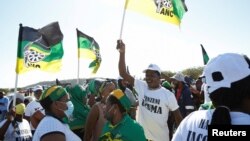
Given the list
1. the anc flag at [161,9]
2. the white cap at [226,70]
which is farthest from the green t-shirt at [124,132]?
the anc flag at [161,9]

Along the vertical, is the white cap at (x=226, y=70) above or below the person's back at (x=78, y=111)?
above

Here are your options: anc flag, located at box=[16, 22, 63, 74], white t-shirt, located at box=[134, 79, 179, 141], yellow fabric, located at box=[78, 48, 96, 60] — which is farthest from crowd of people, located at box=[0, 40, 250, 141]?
yellow fabric, located at box=[78, 48, 96, 60]

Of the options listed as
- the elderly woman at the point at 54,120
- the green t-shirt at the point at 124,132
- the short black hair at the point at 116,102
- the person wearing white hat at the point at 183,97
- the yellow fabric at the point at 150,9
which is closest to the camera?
the elderly woman at the point at 54,120

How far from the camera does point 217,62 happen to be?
6.56ft

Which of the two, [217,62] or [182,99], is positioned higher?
[217,62]

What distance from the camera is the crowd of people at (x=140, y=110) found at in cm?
194

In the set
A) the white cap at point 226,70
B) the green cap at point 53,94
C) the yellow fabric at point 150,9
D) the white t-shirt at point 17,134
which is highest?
the yellow fabric at point 150,9

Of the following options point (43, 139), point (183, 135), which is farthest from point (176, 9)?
point (183, 135)

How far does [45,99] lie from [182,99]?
6.93m

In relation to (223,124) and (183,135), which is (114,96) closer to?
(183,135)

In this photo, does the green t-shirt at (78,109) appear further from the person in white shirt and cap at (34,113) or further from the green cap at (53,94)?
the green cap at (53,94)

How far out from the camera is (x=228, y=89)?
1.94 m

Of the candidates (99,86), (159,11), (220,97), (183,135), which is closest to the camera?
(220,97)

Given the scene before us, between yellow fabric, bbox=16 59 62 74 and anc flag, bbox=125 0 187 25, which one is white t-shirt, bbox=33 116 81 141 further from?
yellow fabric, bbox=16 59 62 74
